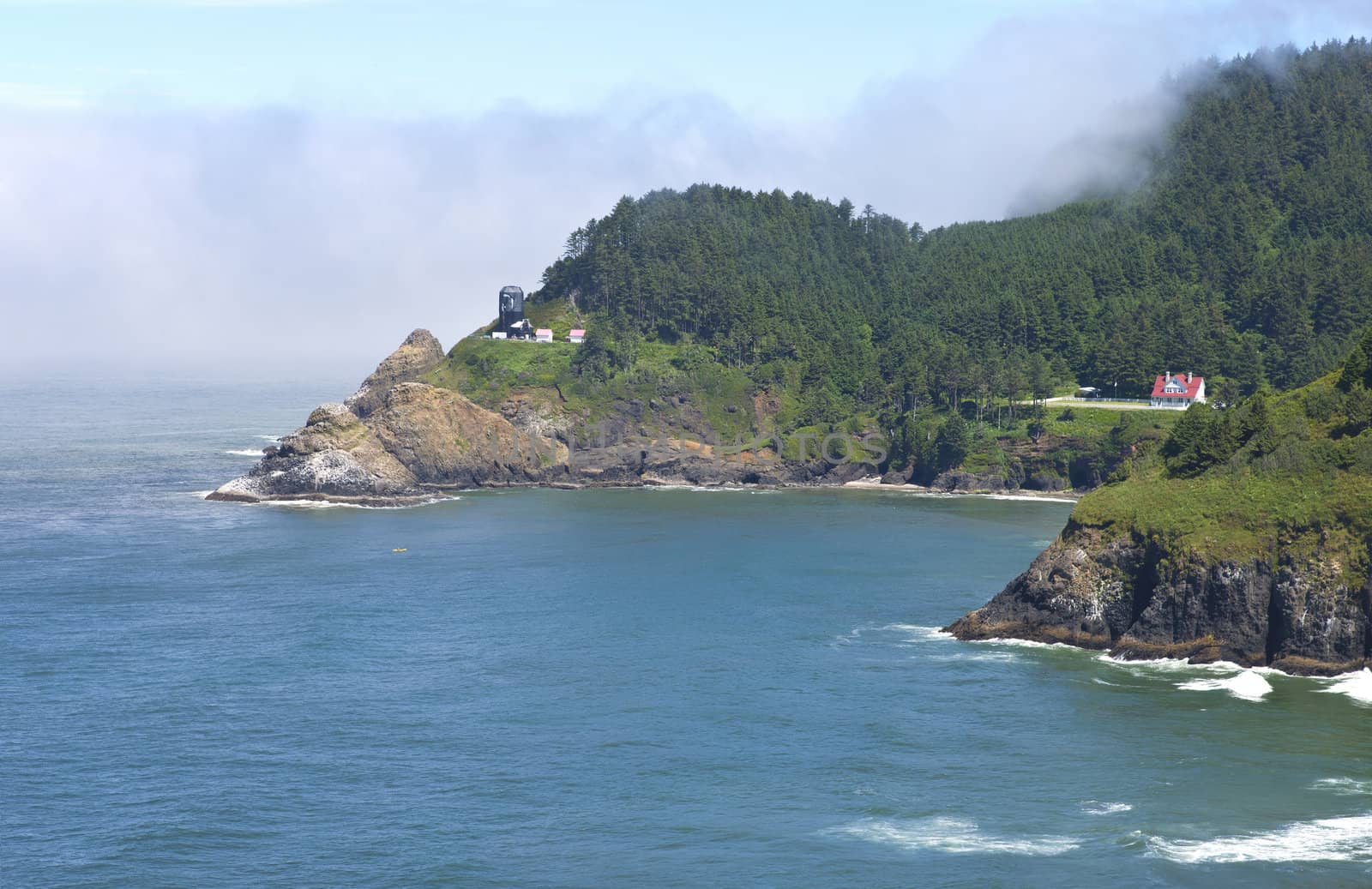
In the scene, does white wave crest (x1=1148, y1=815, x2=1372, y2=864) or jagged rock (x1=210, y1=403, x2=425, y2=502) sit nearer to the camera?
white wave crest (x1=1148, y1=815, x2=1372, y2=864)

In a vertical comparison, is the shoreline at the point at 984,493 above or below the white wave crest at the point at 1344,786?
above

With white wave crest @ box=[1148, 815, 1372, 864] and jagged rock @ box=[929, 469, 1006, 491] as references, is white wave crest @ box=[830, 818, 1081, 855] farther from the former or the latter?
jagged rock @ box=[929, 469, 1006, 491]

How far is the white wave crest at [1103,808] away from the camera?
64062 millimetres

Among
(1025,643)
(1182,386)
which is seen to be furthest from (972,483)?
(1025,643)

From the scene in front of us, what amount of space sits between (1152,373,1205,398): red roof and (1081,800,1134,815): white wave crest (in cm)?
13744

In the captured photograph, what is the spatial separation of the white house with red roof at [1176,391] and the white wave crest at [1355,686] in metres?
113

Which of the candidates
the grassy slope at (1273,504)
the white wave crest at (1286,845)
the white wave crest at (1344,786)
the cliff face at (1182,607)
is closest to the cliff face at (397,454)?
the cliff face at (1182,607)

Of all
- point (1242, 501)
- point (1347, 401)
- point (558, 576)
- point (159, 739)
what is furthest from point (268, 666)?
point (1347, 401)

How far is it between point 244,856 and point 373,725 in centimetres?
1782

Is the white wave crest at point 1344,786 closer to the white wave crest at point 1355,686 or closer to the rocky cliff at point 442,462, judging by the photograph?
the white wave crest at point 1355,686

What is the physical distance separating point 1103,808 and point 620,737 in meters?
25.3

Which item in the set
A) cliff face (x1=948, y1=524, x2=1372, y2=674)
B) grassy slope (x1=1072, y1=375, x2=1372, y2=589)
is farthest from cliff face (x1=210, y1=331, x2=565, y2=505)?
grassy slope (x1=1072, y1=375, x2=1372, y2=589)

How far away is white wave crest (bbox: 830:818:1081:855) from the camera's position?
2367 inches

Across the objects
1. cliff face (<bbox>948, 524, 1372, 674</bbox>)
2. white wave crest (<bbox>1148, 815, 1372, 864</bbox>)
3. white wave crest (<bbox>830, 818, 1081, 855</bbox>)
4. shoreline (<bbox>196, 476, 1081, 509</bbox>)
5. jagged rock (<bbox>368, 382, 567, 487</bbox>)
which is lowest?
white wave crest (<bbox>830, 818, 1081, 855</bbox>)
